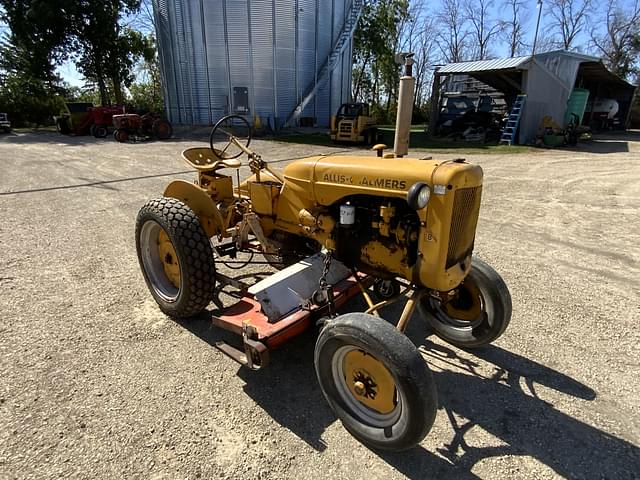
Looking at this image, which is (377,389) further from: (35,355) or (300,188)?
(35,355)

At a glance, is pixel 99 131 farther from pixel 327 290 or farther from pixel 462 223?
pixel 462 223

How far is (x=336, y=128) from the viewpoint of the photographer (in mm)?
16234

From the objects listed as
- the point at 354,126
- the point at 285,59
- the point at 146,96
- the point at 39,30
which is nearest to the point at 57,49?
the point at 39,30

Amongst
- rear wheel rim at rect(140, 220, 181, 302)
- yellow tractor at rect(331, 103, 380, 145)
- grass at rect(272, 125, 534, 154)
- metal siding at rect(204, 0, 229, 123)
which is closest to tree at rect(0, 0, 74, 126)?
metal siding at rect(204, 0, 229, 123)

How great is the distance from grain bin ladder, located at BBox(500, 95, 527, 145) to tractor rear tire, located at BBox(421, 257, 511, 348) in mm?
15305

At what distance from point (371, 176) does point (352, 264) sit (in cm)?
67

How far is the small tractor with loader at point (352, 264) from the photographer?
6.67 feet

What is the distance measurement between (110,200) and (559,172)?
1072 cm

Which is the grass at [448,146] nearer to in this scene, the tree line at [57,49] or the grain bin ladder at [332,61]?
the grain bin ladder at [332,61]

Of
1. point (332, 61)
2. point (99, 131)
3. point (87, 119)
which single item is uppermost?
point (332, 61)

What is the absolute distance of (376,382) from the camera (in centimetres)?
208

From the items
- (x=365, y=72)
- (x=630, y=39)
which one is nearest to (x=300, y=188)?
(x=365, y=72)

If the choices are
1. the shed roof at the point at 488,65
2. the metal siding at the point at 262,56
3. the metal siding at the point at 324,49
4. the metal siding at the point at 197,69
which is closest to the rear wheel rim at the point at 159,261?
the shed roof at the point at 488,65

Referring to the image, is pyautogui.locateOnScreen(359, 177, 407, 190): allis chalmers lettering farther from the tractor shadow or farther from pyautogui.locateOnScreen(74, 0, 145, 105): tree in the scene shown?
pyautogui.locateOnScreen(74, 0, 145, 105): tree
